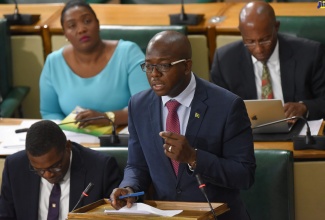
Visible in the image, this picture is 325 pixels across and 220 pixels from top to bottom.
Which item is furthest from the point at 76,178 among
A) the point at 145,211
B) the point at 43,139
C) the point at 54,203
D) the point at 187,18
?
the point at 187,18

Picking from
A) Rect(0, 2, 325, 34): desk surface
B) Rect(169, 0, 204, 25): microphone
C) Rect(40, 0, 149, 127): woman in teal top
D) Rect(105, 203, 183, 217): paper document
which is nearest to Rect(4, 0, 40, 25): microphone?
Rect(0, 2, 325, 34): desk surface

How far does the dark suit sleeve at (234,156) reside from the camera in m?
2.94

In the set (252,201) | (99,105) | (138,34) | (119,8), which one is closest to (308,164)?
(252,201)

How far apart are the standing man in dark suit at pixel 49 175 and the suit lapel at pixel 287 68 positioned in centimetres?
145

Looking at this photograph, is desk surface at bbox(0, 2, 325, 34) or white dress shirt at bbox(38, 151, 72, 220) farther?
desk surface at bbox(0, 2, 325, 34)

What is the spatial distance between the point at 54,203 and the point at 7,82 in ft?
7.29

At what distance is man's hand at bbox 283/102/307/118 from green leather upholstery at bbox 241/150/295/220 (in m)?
0.71

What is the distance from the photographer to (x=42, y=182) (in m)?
3.60

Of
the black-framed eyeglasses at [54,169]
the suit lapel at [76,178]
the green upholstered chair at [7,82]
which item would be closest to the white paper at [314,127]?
the suit lapel at [76,178]

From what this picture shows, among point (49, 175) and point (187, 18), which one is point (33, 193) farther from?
point (187, 18)

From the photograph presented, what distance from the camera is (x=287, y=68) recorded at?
466 cm

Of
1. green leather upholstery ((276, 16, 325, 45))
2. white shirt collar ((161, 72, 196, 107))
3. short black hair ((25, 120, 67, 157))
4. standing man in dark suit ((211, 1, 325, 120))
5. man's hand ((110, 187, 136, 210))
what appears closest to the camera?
man's hand ((110, 187, 136, 210))

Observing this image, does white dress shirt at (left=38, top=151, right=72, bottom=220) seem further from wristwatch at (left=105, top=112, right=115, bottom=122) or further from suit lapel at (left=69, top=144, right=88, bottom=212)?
wristwatch at (left=105, top=112, right=115, bottom=122)

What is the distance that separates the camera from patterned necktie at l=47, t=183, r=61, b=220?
11.5 feet
